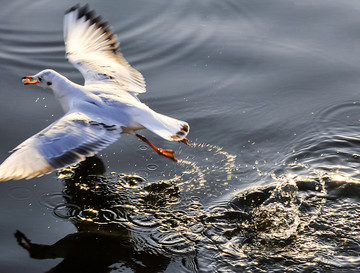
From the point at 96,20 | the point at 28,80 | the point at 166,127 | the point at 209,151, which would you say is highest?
the point at 96,20

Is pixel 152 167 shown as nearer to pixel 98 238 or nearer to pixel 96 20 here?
pixel 98 238

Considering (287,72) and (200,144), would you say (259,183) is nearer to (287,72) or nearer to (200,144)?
(200,144)

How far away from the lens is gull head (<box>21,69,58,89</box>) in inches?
235

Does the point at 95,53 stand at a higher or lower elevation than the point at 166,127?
higher

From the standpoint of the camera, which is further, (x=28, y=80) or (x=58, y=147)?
(x=28, y=80)

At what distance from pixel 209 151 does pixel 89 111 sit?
1163mm

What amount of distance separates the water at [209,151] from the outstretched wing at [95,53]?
0.31 meters

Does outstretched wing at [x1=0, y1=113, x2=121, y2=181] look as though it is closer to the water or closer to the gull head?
the water

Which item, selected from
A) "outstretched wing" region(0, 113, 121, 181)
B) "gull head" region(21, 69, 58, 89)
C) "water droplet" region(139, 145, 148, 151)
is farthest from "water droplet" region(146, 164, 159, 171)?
"gull head" region(21, 69, 58, 89)

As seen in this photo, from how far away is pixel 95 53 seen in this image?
6.62 m

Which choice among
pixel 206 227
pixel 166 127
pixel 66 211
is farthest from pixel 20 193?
pixel 206 227

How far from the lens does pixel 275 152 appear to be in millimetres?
5445

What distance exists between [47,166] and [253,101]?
251 centimetres

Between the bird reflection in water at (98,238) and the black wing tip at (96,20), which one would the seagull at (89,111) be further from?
the bird reflection in water at (98,238)
